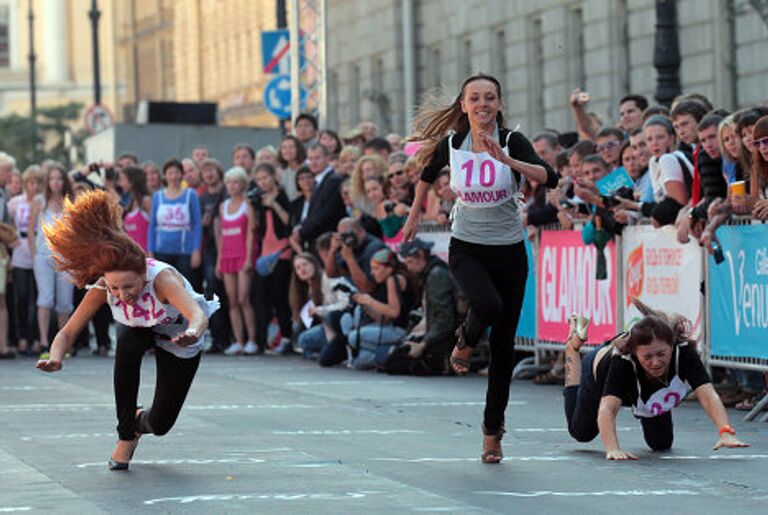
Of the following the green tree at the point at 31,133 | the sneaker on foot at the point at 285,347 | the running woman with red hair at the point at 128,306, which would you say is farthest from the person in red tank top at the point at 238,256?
the green tree at the point at 31,133

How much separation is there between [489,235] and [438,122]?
68cm

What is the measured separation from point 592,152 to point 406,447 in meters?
6.25

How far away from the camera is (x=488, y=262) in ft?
40.0

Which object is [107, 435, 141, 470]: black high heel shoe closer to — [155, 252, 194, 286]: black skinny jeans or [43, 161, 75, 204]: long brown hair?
[43, 161, 75, 204]: long brown hair

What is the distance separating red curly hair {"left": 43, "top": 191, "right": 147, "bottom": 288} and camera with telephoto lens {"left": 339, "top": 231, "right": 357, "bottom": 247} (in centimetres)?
963

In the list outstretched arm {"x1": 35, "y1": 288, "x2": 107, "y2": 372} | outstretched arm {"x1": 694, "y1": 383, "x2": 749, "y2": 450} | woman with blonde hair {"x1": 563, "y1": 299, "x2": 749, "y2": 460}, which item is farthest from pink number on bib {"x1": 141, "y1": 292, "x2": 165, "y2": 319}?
outstretched arm {"x1": 694, "y1": 383, "x2": 749, "y2": 450}

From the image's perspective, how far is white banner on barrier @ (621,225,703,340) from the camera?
655 inches

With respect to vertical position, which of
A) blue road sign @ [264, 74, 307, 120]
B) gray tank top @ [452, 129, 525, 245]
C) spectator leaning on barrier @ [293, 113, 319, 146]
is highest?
blue road sign @ [264, 74, 307, 120]

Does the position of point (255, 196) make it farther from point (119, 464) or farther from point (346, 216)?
point (119, 464)

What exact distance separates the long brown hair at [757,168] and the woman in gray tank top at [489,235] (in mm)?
2678

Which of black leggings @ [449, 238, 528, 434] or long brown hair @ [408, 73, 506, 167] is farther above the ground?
long brown hair @ [408, 73, 506, 167]

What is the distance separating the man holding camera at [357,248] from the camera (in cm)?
2120

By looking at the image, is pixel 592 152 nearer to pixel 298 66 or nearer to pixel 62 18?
pixel 298 66

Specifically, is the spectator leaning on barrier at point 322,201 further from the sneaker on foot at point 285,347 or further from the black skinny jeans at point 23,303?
the black skinny jeans at point 23,303
